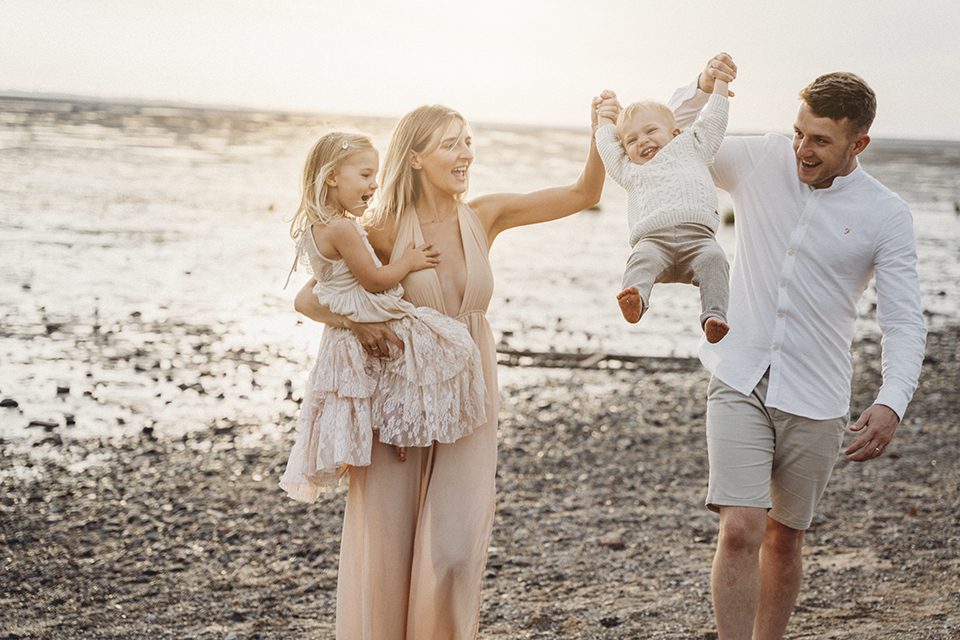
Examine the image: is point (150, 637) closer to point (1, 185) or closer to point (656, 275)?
point (656, 275)

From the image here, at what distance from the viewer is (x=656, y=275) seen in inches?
166

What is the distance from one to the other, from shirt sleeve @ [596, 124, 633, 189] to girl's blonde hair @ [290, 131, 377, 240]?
92 cm

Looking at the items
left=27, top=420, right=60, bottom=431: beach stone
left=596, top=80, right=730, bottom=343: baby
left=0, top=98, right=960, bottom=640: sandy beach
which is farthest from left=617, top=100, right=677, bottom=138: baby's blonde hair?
left=27, top=420, right=60, bottom=431: beach stone

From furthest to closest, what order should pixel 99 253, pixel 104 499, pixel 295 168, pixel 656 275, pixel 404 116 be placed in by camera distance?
pixel 295 168 → pixel 99 253 → pixel 104 499 → pixel 404 116 → pixel 656 275

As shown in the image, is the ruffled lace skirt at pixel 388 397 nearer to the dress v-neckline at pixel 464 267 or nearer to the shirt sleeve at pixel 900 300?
the dress v-neckline at pixel 464 267

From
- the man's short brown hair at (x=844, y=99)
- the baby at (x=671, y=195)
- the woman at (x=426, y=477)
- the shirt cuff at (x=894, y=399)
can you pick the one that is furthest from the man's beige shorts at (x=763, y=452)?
the man's short brown hair at (x=844, y=99)

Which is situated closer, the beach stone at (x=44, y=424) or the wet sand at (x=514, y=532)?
the wet sand at (x=514, y=532)

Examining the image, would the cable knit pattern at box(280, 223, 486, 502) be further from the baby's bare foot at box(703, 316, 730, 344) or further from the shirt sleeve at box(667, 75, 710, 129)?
the shirt sleeve at box(667, 75, 710, 129)

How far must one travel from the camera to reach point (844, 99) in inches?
167

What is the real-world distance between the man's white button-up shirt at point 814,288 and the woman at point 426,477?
1.00m

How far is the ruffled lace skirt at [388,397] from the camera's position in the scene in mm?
4293

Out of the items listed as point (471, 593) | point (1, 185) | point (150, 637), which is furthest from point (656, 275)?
point (1, 185)

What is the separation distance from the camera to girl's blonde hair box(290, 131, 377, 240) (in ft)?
13.8

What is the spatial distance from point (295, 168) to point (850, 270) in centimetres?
3946
